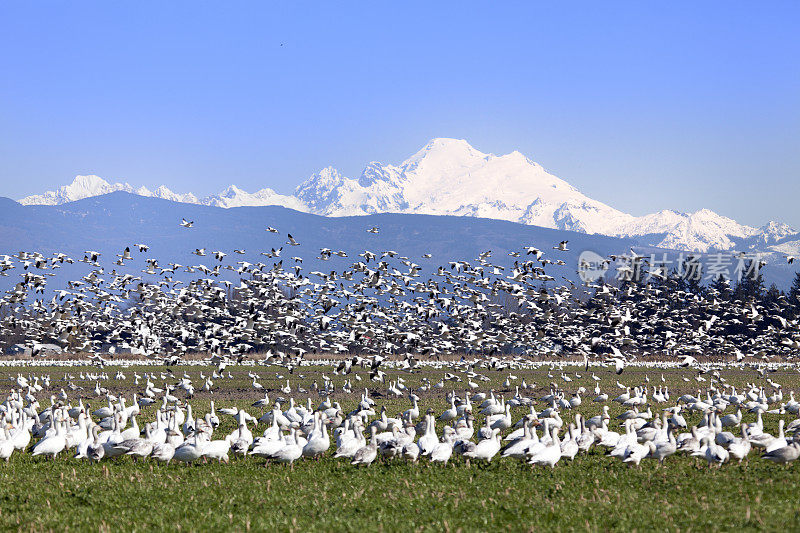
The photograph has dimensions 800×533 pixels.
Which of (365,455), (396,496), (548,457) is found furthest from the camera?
(365,455)

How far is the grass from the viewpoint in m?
14.1

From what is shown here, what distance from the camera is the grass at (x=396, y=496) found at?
14.1 metres

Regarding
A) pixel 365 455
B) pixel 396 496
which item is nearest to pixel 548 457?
pixel 365 455

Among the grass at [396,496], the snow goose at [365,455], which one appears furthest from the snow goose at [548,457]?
the snow goose at [365,455]

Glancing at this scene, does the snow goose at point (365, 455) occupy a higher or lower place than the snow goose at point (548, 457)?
lower

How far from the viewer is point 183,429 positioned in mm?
26922

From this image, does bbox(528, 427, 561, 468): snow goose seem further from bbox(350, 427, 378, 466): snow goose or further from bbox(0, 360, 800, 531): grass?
bbox(350, 427, 378, 466): snow goose

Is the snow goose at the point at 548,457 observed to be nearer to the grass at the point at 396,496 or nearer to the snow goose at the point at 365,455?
the grass at the point at 396,496

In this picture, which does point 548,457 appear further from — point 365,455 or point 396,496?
point 396,496

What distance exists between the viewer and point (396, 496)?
16.4 metres

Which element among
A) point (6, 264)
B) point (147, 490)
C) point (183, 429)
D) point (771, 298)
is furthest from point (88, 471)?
point (771, 298)

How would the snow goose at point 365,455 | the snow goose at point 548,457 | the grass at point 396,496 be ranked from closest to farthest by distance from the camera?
the grass at point 396,496 < the snow goose at point 548,457 < the snow goose at point 365,455

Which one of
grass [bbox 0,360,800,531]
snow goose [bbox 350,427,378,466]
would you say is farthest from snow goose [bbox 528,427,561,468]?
snow goose [bbox 350,427,378,466]

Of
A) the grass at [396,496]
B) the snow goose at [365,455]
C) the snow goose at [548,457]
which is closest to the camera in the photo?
the grass at [396,496]
